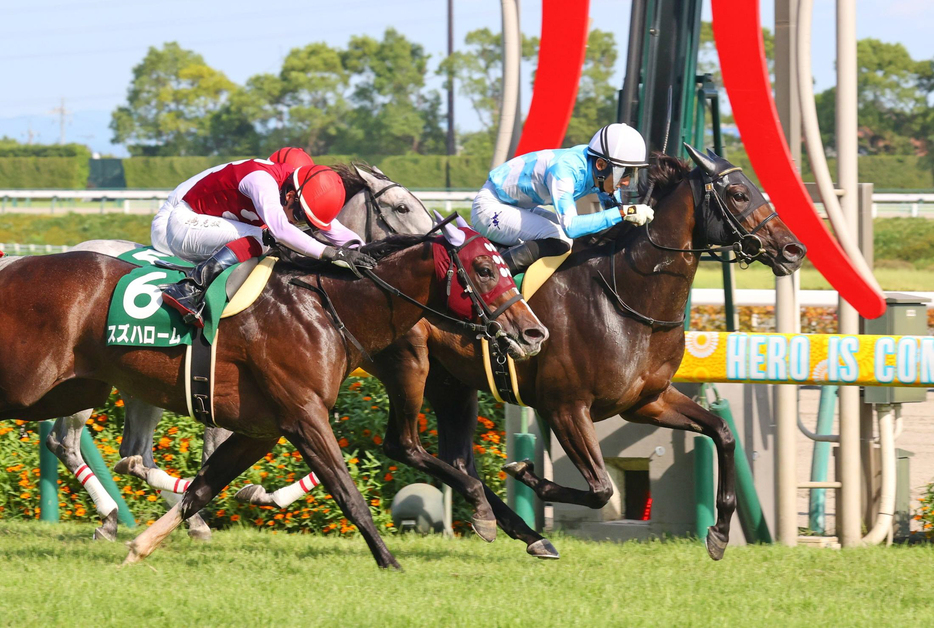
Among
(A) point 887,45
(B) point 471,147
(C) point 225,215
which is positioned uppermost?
(A) point 887,45

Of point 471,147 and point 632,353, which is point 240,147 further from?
point 632,353

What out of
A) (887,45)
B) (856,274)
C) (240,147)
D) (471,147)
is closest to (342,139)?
(240,147)

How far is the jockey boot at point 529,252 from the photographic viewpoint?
5297 millimetres

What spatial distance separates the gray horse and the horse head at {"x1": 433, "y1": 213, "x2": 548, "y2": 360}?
1.52 metres

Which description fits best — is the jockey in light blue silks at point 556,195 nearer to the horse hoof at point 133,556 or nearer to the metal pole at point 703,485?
the metal pole at point 703,485

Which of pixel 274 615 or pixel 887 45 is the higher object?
pixel 887 45

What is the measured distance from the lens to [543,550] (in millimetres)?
5094

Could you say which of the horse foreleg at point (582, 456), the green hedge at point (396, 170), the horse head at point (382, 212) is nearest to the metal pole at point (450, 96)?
the green hedge at point (396, 170)

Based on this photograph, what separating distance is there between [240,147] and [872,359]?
49868 mm

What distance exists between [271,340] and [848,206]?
A: 10.7ft

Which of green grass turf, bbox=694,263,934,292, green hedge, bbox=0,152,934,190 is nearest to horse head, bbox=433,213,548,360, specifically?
green grass turf, bbox=694,263,934,292

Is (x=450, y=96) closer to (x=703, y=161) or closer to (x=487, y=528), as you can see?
(x=703, y=161)

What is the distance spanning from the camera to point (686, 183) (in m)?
5.17

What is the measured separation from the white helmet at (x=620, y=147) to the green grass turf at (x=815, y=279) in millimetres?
14082
